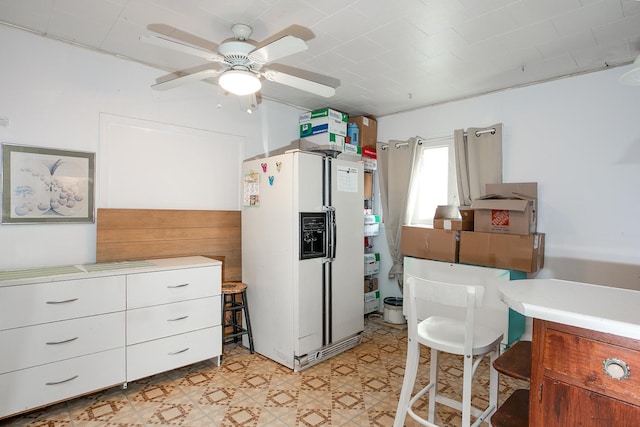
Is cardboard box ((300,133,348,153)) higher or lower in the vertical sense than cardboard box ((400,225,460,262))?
higher

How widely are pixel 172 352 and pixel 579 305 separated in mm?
2591

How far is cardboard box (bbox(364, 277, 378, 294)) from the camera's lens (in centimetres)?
432

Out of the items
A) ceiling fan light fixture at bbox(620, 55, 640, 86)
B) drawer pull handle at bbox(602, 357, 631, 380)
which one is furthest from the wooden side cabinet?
ceiling fan light fixture at bbox(620, 55, 640, 86)

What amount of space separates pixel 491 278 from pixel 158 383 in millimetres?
2918

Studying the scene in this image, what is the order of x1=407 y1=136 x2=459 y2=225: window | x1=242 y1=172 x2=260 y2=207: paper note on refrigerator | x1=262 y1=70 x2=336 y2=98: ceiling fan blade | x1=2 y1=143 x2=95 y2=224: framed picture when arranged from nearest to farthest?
x1=262 y1=70 x2=336 y2=98: ceiling fan blade → x1=2 y1=143 x2=95 y2=224: framed picture → x1=242 y1=172 x2=260 y2=207: paper note on refrigerator → x1=407 y1=136 x2=459 y2=225: window

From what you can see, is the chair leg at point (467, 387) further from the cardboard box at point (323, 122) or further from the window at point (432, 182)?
the cardboard box at point (323, 122)

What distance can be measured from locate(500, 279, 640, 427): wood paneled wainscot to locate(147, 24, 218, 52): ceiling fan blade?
2.52 m

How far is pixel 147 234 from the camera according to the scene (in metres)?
2.98

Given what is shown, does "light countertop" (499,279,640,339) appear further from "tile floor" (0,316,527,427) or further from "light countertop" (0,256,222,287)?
"light countertop" (0,256,222,287)

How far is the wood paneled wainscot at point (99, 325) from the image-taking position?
2096 millimetres

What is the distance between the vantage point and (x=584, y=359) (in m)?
1.13

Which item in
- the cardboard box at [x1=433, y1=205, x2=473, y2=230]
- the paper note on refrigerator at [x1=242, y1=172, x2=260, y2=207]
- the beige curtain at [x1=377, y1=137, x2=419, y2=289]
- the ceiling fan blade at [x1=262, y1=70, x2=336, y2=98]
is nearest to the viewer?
the ceiling fan blade at [x1=262, y1=70, x2=336, y2=98]

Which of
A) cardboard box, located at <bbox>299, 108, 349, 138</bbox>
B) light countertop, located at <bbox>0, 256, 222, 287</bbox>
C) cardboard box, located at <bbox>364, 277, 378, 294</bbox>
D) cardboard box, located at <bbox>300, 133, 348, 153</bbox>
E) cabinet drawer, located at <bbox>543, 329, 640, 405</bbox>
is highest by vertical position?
cardboard box, located at <bbox>299, 108, 349, 138</bbox>

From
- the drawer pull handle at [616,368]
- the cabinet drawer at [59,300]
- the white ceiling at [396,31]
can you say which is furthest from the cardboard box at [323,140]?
the drawer pull handle at [616,368]
